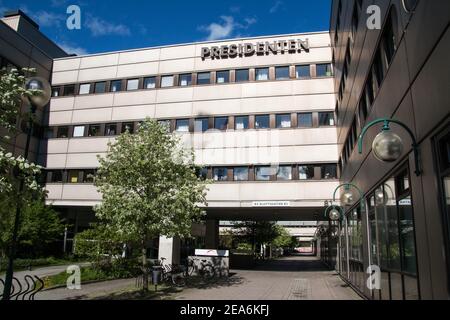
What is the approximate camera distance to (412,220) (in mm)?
7840

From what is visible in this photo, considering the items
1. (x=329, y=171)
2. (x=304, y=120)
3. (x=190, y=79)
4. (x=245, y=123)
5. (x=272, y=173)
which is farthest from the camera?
(x=190, y=79)

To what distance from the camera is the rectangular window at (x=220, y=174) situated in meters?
26.9

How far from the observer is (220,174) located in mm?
27016

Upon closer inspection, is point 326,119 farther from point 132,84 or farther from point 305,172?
point 132,84

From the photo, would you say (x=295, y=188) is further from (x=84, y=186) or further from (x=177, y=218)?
(x=84, y=186)

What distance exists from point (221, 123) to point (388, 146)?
2130 centimetres

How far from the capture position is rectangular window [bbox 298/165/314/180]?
25.6 metres

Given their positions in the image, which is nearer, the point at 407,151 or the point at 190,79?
the point at 407,151

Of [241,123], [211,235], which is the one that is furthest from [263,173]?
[211,235]

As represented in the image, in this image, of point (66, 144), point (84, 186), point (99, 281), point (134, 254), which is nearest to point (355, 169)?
point (99, 281)

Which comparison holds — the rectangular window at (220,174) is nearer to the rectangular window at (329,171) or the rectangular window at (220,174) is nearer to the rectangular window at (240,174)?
the rectangular window at (240,174)

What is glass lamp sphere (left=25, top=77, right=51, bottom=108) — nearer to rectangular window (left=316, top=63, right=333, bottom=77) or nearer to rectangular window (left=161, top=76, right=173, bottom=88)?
rectangular window (left=161, top=76, right=173, bottom=88)

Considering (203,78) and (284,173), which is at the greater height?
(203,78)

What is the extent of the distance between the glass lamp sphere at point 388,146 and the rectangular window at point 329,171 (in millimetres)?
19059
